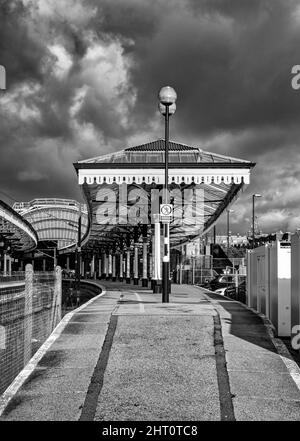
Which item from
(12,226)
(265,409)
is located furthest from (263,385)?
(12,226)

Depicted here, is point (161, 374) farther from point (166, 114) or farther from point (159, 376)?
point (166, 114)

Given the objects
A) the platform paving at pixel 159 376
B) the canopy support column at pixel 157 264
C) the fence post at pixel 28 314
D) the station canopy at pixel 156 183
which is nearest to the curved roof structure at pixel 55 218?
the station canopy at pixel 156 183

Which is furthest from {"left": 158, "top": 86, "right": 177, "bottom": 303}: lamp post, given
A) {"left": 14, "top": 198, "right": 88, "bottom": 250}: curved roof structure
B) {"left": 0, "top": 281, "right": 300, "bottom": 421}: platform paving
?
{"left": 14, "top": 198, "right": 88, "bottom": 250}: curved roof structure

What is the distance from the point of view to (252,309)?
14516mm

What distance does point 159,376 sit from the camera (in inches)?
301

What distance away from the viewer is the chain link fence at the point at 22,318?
9633 mm

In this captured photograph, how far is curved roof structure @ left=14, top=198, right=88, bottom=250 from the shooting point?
328 feet

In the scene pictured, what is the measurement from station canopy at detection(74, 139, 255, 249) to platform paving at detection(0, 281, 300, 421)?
1039 centimetres

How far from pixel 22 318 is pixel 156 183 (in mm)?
11509

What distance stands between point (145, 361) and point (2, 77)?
17.2 ft

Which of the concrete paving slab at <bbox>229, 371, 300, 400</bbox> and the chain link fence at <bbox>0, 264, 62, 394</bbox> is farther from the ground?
the chain link fence at <bbox>0, 264, 62, 394</bbox>

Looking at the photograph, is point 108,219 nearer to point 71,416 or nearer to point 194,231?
point 194,231

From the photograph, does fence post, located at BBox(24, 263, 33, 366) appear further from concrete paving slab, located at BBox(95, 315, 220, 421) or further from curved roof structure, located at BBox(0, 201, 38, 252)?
curved roof structure, located at BBox(0, 201, 38, 252)

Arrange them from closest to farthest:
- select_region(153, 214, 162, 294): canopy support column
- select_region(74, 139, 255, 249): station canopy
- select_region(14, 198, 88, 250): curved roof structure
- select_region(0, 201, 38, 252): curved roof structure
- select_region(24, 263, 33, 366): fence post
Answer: select_region(24, 263, 33, 366): fence post < select_region(74, 139, 255, 249): station canopy < select_region(153, 214, 162, 294): canopy support column < select_region(0, 201, 38, 252): curved roof structure < select_region(14, 198, 88, 250): curved roof structure
